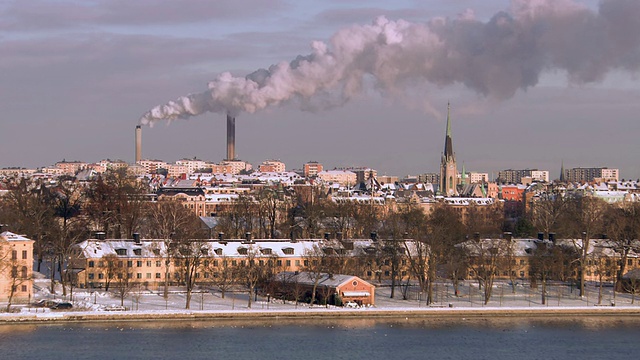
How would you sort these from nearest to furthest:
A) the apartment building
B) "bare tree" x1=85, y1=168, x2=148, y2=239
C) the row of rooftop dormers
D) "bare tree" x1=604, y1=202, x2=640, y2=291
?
the apartment building < "bare tree" x1=604, y1=202, x2=640, y2=291 < the row of rooftop dormers < "bare tree" x1=85, y1=168, x2=148, y2=239

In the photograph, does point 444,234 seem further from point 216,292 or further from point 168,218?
point 168,218

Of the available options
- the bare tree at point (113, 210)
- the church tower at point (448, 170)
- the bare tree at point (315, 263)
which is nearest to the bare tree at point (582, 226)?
the bare tree at point (315, 263)

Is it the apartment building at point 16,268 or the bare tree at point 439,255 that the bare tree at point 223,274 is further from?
the bare tree at point 439,255

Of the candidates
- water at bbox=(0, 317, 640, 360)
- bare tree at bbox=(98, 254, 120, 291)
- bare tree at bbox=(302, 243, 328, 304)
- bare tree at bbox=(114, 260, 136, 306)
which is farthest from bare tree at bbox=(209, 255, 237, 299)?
water at bbox=(0, 317, 640, 360)

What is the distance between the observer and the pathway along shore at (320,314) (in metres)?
46.2

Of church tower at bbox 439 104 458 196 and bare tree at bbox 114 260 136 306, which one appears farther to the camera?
church tower at bbox 439 104 458 196

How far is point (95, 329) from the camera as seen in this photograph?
1752 inches

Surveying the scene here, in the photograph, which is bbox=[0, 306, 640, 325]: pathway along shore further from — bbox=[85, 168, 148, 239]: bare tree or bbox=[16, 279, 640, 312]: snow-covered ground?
bbox=[85, 168, 148, 239]: bare tree

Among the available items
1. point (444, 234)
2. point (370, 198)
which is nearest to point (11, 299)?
point (444, 234)

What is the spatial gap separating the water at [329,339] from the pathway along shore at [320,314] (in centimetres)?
75

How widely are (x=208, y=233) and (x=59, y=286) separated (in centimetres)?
2186

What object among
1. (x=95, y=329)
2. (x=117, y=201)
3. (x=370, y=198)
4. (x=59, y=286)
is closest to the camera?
(x=95, y=329)

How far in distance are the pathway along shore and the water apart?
753 millimetres

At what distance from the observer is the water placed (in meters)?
40.1
